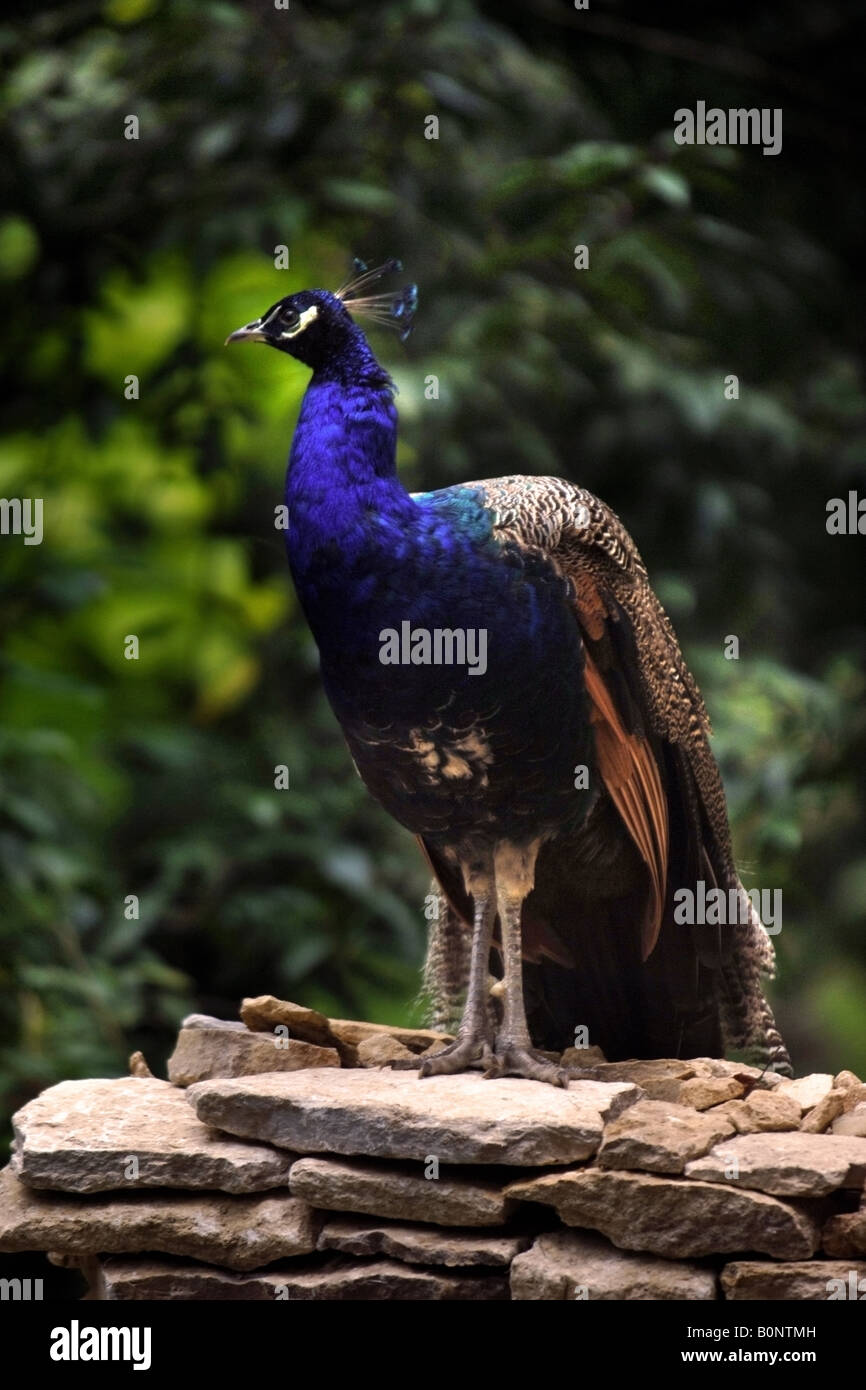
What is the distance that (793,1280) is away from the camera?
114 inches

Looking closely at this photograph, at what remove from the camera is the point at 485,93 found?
5617 mm

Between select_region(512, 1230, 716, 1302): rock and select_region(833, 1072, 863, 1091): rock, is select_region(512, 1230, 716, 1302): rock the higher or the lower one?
the lower one

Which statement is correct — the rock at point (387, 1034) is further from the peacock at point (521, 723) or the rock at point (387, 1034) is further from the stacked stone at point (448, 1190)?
the stacked stone at point (448, 1190)

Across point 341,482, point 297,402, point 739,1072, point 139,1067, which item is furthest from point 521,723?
point 297,402

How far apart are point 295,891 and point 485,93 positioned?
8.65 feet

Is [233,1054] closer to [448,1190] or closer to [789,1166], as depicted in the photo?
[448,1190]

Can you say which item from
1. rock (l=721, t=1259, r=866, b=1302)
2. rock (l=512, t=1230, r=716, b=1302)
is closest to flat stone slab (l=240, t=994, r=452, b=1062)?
rock (l=512, t=1230, r=716, b=1302)

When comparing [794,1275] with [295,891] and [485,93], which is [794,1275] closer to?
[295,891]

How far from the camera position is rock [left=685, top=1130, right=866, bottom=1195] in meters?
2.90

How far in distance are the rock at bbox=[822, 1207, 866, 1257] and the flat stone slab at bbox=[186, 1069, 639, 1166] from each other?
0.42m

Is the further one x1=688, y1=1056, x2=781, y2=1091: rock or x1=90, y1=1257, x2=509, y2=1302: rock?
x1=688, y1=1056, x2=781, y2=1091: rock

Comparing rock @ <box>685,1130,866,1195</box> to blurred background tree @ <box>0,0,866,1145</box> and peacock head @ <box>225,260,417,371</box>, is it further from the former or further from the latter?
blurred background tree @ <box>0,0,866,1145</box>

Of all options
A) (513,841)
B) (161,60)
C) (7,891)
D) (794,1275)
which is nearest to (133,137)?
(161,60)

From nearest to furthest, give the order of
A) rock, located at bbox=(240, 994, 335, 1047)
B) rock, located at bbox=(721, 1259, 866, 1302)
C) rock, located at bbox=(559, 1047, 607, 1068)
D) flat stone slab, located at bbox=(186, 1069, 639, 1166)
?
1. rock, located at bbox=(721, 1259, 866, 1302)
2. flat stone slab, located at bbox=(186, 1069, 639, 1166)
3. rock, located at bbox=(240, 994, 335, 1047)
4. rock, located at bbox=(559, 1047, 607, 1068)
